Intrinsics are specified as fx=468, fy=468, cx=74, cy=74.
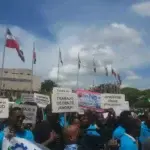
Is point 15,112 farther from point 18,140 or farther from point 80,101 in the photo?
point 80,101

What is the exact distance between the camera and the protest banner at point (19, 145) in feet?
15.1

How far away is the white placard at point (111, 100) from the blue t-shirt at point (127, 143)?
231 inches

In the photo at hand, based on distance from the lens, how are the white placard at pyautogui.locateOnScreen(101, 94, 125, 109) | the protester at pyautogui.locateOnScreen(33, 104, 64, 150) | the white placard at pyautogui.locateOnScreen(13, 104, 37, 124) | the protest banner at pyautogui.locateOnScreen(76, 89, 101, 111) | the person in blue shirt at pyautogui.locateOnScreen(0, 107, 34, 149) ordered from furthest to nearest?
the protest banner at pyautogui.locateOnScreen(76, 89, 101, 111) → the white placard at pyautogui.locateOnScreen(101, 94, 125, 109) → the white placard at pyautogui.locateOnScreen(13, 104, 37, 124) → the protester at pyautogui.locateOnScreen(33, 104, 64, 150) → the person in blue shirt at pyautogui.locateOnScreen(0, 107, 34, 149)

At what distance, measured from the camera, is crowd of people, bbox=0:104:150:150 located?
5282 mm

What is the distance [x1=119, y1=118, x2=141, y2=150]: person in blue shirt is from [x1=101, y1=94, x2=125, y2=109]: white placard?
17.9 feet

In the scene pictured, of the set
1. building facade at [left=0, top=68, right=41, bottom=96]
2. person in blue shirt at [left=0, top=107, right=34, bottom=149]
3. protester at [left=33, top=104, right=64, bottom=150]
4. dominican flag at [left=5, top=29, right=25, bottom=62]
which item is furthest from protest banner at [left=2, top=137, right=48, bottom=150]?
building facade at [left=0, top=68, right=41, bottom=96]

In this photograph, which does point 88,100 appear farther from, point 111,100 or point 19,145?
point 19,145

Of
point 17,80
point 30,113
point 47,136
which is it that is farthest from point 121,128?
point 17,80

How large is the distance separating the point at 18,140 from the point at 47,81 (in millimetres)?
130917

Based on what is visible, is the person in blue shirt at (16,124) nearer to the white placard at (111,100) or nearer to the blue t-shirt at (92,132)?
the blue t-shirt at (92,132)

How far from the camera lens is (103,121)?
32.2 feet

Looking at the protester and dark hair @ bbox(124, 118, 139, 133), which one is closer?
dark hair @ bbox(124, 118, 139, 133)

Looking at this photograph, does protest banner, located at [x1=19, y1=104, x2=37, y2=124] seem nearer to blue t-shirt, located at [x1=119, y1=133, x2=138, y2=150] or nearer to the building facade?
blue t-shirt, located at [x1=119, y1=133, x2=138, y2=150]

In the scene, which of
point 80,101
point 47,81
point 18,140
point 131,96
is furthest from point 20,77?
point 18,140
